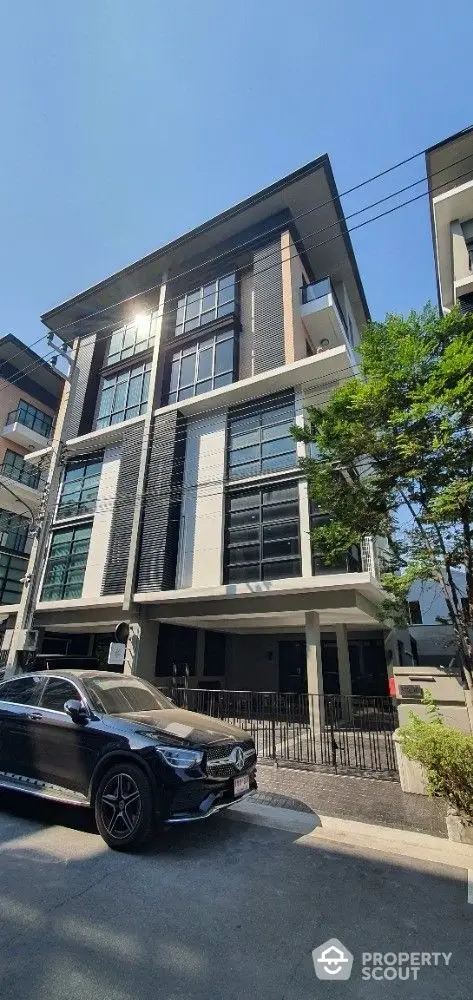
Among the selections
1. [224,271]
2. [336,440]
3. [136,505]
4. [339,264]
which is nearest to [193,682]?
[136,505]

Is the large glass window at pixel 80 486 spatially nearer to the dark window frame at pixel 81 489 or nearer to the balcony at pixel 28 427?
the dark window frame at pixel 81 489

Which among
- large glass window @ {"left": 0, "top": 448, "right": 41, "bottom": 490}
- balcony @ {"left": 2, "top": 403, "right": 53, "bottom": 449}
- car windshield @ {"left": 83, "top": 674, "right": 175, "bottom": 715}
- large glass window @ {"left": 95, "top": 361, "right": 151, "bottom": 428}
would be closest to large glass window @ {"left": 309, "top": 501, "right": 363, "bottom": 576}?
car windshield @ {"left": 83, "top": 674, "right": 175, "bottom": 715}

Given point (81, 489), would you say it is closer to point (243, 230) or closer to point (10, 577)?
point (10, 577)

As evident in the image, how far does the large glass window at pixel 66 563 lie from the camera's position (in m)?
17.1

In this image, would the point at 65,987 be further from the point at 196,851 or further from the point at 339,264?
the point at 339,264

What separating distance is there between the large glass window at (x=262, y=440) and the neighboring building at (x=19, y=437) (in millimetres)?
11818

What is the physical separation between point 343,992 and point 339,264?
2346 cm

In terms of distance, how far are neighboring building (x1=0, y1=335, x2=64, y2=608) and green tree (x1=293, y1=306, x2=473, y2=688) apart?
18180 mm

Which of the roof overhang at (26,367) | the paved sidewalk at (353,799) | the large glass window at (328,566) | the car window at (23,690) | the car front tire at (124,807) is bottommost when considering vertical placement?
the paved sidewalk at (353,799)

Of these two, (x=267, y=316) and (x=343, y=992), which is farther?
(x=267, y=316)

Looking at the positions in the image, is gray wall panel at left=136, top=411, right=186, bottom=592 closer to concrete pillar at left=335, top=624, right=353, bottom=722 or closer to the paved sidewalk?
concrete pillar at left=335, top=624, right=353, bottom=722

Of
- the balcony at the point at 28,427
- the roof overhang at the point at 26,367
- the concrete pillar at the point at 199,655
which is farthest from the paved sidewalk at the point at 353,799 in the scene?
the balcony at the point at 28,427

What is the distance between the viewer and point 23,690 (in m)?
5.93

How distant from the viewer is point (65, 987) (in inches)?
95.7
